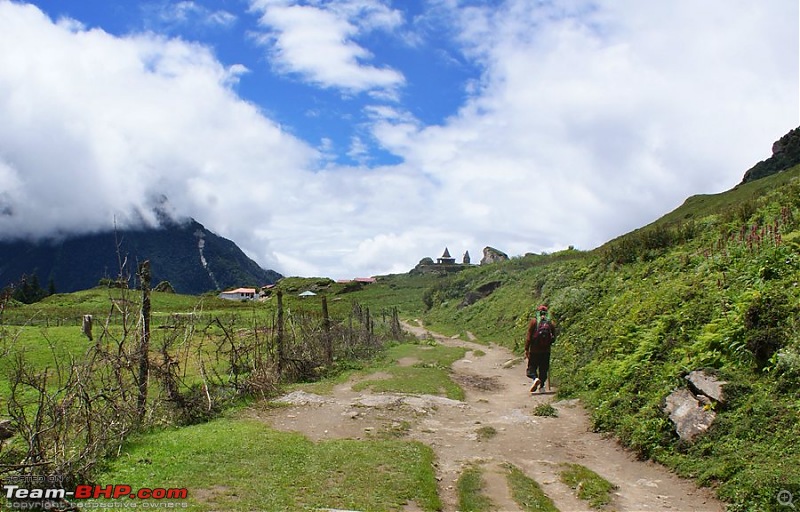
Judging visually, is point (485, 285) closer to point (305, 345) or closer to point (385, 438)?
point (305, 345)

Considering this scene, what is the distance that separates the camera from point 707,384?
9.93 meters

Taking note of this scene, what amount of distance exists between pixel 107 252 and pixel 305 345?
7493 inches

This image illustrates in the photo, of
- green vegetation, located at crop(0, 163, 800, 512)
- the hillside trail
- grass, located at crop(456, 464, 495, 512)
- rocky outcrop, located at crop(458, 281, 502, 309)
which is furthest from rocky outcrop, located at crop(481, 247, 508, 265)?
grass, located at crop(456, 464, 495, 512)

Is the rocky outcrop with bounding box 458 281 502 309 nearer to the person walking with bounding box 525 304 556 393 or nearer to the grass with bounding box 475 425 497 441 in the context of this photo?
the person walking with bounding box 525 304 556 393

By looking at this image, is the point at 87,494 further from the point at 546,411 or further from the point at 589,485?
the point at 546,411

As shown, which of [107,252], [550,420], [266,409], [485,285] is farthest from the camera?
[107,252]

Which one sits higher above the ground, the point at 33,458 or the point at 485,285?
the point at 485,285

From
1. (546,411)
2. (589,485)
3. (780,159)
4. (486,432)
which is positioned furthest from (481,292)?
(780,159)

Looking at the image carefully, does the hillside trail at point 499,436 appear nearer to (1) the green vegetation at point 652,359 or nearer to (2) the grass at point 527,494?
(2) the grass at point 527,494

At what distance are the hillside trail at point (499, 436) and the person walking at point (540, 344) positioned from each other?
0.67m

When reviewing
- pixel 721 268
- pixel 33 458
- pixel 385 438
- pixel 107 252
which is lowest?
pixel 385 438

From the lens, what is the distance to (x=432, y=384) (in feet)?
62.1

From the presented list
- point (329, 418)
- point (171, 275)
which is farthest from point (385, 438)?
point (171, 275)

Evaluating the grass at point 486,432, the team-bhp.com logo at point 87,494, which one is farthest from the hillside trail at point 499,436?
the team-bhp.com logo at point 87,494
